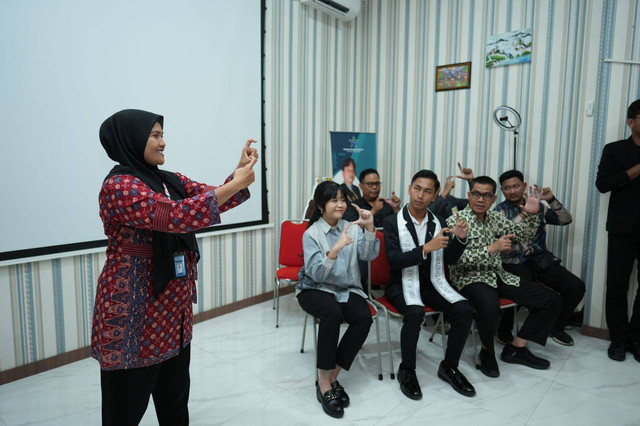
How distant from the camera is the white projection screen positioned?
2420 millimetres

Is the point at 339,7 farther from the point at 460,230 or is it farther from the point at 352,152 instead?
the point at 460,230

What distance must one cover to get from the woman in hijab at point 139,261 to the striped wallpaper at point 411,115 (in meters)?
1.54

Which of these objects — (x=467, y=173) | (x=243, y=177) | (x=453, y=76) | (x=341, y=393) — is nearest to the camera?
(x=243, y=177)

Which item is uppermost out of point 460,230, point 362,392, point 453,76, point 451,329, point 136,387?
point 453,76

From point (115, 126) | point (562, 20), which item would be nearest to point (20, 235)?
point (115, 126)

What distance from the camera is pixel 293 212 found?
430cm

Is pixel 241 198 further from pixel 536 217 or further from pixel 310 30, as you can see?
pixel 310 30

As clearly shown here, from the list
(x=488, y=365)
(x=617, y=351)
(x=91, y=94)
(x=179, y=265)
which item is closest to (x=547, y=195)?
(x=617, y=351)

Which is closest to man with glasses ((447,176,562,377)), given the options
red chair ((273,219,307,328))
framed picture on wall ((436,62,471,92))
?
red chair ((273,219,307,328))

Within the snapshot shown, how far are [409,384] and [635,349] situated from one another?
1.71 metres

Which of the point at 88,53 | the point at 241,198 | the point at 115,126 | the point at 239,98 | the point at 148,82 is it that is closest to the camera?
the point at 115,126

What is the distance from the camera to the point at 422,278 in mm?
2781

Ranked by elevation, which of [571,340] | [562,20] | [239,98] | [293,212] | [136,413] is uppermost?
[562,20]

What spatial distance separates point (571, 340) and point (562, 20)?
2487 millimetres
